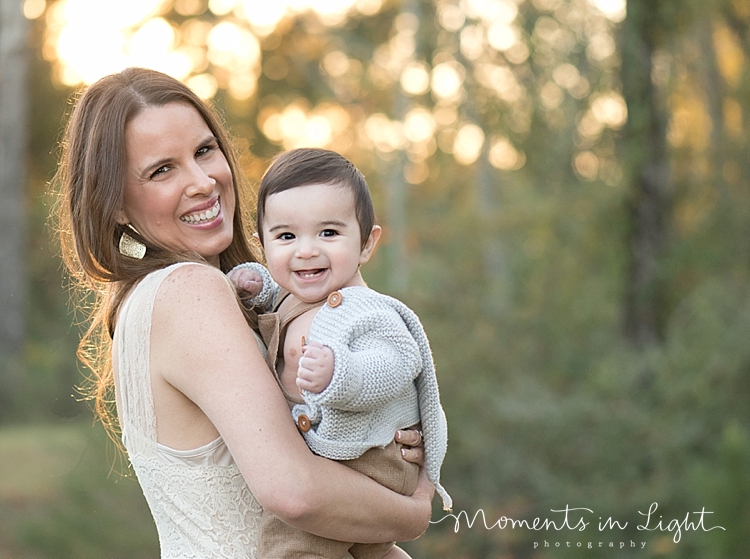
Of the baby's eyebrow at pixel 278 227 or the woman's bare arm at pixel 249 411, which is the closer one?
the woman's bare arm at pixel 249 411

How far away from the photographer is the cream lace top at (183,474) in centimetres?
205

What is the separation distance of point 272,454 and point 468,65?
1297 cm

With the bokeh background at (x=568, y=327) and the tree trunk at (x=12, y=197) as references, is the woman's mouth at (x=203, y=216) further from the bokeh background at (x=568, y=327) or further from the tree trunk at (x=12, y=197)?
the tree trunk at (x=12, y=197)

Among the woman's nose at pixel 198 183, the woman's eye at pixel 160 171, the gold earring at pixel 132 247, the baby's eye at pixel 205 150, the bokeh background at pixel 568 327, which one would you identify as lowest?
the bokeh background at pixel 568 327

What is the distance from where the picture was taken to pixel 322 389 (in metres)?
1.85

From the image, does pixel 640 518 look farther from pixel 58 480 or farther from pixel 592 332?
pixel 58 480

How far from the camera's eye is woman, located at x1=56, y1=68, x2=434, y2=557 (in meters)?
1.90

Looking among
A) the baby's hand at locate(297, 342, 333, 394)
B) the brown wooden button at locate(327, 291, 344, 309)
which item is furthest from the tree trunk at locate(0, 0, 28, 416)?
the baby's hand at locate(297, 342, 333, 394)

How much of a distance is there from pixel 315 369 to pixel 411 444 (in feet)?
1.44

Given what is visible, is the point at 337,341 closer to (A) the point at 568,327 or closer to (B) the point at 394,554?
(B) the point at 394,554

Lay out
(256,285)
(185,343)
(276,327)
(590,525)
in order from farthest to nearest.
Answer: (590,525), (256,285), (276,327), (185,343)

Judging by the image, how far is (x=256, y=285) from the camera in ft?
7.78

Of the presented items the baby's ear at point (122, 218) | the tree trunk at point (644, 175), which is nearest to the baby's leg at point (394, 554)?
the baby's ear at point (122, 218)

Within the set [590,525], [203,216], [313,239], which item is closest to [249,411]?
[313,239]
